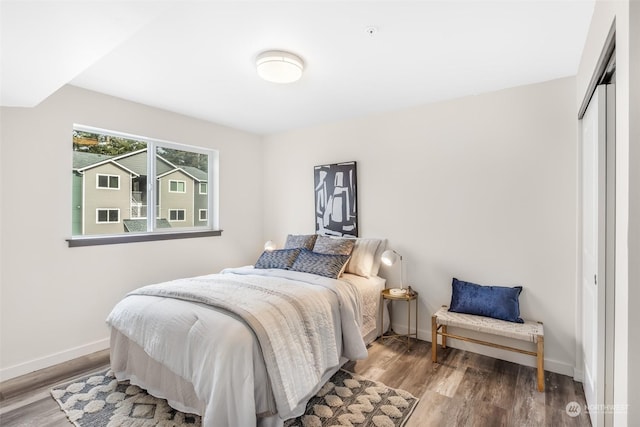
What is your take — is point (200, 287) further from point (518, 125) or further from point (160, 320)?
point (518, 125)

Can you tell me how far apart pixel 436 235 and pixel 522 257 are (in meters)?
0.74

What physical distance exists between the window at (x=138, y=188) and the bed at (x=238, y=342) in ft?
3.50

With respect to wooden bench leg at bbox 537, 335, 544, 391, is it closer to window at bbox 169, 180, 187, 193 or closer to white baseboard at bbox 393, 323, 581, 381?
white baseboard at bbox 393, 323, 581, 381

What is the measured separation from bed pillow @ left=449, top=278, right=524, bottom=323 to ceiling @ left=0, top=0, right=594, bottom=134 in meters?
1.77

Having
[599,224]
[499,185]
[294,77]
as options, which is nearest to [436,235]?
[499,185]

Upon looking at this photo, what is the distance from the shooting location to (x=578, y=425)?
1.89 meters

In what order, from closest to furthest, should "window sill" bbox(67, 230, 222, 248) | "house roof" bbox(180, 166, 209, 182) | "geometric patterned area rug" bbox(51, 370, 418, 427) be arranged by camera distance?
"geometric patterned area rug" bbox(51, 370, 418, 427) → "window sill" bbox(67, 230, 222, 248) → "house roof" bbox(180, 166, 209, 182)

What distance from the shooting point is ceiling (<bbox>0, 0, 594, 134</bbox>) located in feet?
4.84

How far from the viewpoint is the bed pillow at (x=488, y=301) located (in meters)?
2.57

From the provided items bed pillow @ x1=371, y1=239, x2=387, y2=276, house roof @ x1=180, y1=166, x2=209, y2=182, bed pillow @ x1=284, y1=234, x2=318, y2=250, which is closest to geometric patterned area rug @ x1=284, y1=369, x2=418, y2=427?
bed pillow @ x1=371, y1=239, x2=387, y2=276

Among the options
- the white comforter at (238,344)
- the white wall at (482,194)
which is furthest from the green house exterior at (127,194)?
the white wall at (482,194)

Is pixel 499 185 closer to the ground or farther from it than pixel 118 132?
closer to the ground

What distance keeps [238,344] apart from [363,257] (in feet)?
5.98

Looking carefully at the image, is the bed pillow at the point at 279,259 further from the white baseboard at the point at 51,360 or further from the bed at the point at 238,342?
the white baseboard at the point at 51,360
